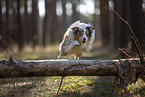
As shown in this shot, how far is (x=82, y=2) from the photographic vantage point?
3139 cm

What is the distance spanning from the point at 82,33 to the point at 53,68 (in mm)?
3285

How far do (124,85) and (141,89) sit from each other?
0.60 m

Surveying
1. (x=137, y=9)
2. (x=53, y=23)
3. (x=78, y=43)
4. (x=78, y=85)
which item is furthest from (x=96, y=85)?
(x=53, y=23)

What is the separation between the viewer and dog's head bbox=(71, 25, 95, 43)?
23.3 feet

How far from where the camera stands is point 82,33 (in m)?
7.12

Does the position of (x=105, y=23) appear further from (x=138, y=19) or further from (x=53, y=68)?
(x=53, y=68)

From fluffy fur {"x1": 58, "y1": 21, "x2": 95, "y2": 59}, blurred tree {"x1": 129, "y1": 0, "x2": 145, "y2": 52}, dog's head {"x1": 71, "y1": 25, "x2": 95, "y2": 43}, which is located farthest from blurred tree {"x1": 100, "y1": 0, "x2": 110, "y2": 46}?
dog's head {"x1": 71, "y1": 25, "x2": 95, "y2": 43}

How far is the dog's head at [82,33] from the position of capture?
280 inches

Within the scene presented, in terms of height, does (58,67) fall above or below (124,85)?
above

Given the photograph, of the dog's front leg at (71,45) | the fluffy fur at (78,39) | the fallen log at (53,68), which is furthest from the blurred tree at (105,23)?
the fallen log at (53,68)

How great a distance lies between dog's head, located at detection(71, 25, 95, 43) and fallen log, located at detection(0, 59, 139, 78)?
2.90 m

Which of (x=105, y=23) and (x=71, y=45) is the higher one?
(x=105, y=23)

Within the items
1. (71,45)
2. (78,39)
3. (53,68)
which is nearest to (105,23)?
(78,39)

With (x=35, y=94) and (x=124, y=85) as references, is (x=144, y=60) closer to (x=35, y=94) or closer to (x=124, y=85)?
(x=124, y=85)
